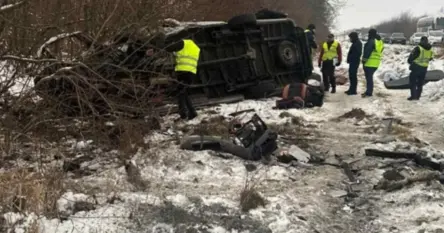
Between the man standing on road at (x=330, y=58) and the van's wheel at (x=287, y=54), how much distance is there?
52.6 inches

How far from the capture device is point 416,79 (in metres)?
11.4

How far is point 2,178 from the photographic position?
4551mm

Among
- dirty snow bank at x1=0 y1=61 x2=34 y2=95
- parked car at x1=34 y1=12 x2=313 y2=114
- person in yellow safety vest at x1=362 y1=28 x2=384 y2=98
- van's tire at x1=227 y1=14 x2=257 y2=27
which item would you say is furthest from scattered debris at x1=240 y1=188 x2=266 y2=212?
person in yellow safety vest at x1=362 y1=28 x2=384 y2=98

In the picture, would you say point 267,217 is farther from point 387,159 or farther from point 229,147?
point 387,159

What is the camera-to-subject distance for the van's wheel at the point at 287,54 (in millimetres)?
11031

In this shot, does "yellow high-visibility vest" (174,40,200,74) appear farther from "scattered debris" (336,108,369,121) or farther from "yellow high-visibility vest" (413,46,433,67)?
"yellow high-visibility vest" (413,46,433,67)

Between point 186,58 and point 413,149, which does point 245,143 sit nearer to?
point 186,58

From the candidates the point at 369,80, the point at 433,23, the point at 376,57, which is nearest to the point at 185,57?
the point at 369,80

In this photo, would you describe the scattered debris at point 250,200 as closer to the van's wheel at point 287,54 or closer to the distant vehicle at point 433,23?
the van's wheel at point 287,54

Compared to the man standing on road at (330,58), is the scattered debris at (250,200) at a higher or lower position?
lower

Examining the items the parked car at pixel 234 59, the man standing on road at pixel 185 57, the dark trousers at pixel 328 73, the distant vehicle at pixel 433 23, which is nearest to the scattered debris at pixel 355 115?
the parked car at pixel 234 59

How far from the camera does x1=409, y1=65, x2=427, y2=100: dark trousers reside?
36.9ft

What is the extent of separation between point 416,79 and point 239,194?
7.84 metres

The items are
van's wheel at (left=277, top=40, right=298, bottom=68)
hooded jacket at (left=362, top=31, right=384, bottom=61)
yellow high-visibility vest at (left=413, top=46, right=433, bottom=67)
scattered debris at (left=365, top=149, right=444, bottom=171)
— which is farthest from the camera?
hooded jacket at (left=362, top=31, right=384, bottom=61)
